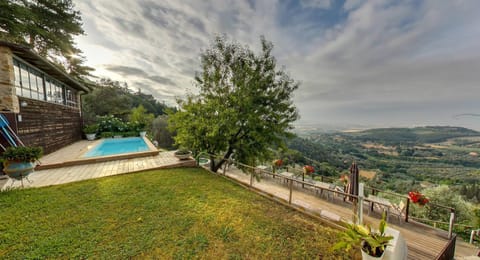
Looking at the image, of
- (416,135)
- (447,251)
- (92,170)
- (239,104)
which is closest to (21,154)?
(92,170)

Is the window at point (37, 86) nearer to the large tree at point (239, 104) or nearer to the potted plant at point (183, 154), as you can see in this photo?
the large tree at point (239, 104)

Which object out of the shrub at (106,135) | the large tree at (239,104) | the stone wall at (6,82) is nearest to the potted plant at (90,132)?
the shrub at (106,135)

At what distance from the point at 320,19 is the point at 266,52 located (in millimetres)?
3727

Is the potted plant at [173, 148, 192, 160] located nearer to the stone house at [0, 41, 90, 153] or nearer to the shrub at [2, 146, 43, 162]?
the shrub at [2, 146, 43, 162]

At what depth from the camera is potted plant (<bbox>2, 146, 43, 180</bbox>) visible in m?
4.29

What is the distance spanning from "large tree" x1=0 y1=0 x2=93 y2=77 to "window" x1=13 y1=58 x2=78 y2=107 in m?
3.94

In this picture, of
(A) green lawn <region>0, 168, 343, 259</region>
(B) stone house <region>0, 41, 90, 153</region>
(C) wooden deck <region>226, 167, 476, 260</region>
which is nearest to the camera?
(A) green lawn <region>0, 168, 343, 259</region>

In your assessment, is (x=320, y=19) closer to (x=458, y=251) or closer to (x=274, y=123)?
(x=274, y=123)

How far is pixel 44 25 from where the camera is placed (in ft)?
38.8

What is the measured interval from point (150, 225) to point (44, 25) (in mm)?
17843

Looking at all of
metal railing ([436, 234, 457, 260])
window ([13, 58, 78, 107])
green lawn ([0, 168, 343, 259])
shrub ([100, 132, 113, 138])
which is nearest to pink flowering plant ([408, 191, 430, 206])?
metal railing ([436, 234, 457, 260])

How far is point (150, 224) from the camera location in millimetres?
A: 3316

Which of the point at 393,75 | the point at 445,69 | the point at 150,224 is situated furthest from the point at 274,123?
the point at 445,69

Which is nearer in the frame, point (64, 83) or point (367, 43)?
point (367, 43)
